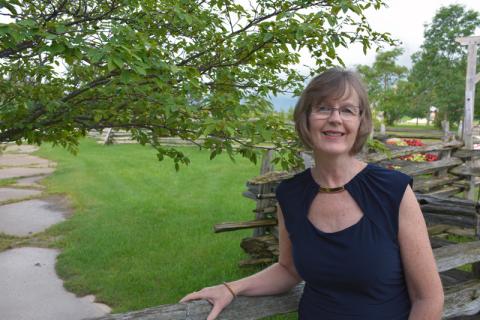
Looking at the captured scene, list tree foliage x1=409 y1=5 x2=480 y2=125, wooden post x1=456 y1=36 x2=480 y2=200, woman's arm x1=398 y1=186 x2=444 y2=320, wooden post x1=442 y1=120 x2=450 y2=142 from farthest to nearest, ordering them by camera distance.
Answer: tree foliage x1=409 y1=5 x2=480 y2=125 → wooden post x1=442 y1=120 x2=450 y2=142 → wooden post x1=456 y1=36 x2=480 y2=200 → woman's arm x1=398 y1=186 x2=444 y2=320

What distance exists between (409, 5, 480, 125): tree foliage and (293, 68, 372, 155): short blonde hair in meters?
42.2

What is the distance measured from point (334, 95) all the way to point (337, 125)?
4.3 inches

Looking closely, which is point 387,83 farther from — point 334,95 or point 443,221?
point 334,95

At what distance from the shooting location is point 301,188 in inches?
74.5

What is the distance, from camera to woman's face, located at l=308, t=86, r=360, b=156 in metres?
1.73

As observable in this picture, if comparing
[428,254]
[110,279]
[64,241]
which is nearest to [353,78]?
[428,254]

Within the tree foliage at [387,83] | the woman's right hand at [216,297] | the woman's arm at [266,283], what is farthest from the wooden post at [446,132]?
the tree foliage at [387,83]

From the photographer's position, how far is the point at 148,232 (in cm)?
788

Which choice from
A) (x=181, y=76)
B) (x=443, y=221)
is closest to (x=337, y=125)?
(x=181, y=76)

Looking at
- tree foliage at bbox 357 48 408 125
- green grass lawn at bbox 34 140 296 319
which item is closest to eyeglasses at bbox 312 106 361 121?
green grass lawn at bbox 34 140 296 319

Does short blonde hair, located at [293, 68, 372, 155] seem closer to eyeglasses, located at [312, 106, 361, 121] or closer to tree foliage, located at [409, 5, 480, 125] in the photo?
eyeglasses, located at [312, 106, 361, 121]

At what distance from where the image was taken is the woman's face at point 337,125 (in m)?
1.73

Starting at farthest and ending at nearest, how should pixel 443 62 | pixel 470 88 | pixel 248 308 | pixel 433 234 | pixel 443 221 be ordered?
pixel 443 62
pixel 470 88
pixel 433 234
pixel 443 221
pixel 248 308

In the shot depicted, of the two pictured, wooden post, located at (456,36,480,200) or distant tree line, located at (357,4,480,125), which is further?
distant tree line, located at (357,4,480,125)
